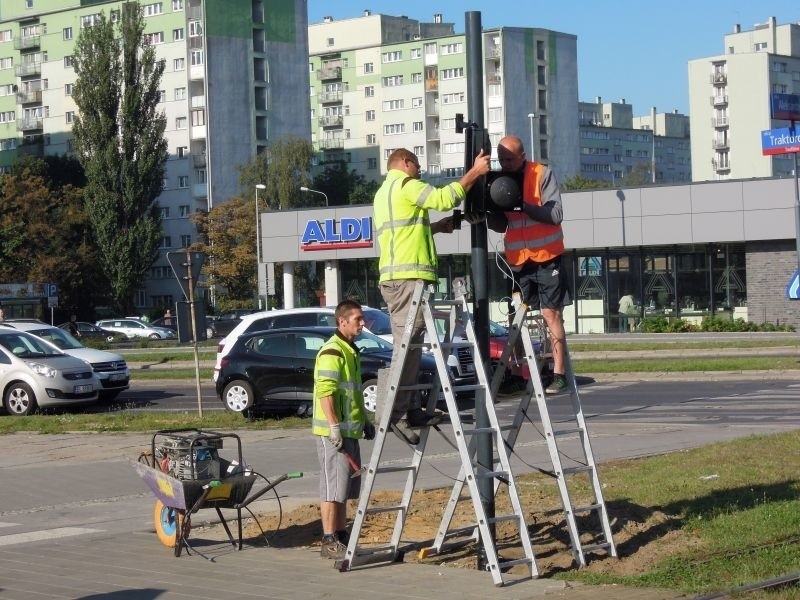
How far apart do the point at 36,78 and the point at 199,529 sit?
106 m

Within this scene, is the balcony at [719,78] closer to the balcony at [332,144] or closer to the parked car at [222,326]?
the balcony at [332,144]

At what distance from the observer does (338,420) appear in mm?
9211

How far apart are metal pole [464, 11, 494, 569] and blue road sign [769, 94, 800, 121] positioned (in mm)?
27388

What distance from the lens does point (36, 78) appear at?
4333 inches

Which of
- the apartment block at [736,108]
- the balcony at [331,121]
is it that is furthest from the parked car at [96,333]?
the apartment block at [736,108]

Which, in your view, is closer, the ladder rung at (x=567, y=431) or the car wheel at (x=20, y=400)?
the ladder rung at (x=567, y=431)

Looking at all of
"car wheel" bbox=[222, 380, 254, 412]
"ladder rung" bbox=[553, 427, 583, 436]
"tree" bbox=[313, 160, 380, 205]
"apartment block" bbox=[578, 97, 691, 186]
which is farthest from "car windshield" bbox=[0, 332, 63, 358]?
"apartment block" bbox=[578, 97, 691, 186]

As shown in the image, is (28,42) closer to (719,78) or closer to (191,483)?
(719,78)

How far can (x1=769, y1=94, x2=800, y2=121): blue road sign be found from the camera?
112 feet

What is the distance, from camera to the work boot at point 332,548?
29.4ft

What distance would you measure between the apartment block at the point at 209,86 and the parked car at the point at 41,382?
6890cm

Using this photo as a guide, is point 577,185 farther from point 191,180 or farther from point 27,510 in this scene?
point 27,510

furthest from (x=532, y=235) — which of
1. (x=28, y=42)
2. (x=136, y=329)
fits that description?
(x=28, y=42)

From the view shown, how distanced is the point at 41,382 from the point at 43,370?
10.1 inches
